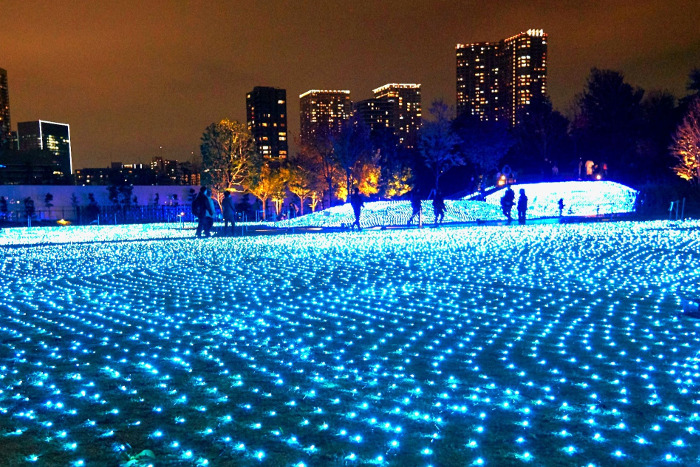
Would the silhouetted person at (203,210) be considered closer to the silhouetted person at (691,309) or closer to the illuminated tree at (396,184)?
the silhouetted person at (691,309)

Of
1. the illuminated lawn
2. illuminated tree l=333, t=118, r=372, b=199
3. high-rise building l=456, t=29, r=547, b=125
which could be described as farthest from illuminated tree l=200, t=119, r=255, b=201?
high-rise building l=456, t=29, r=547, b=125

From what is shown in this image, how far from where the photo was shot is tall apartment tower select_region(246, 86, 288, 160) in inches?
4882

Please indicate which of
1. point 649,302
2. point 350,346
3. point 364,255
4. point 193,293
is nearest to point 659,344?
point 649,302

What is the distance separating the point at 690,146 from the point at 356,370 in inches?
1569

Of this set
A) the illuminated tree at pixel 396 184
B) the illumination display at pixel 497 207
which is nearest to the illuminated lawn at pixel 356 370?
the illumination display at pixel 497 207

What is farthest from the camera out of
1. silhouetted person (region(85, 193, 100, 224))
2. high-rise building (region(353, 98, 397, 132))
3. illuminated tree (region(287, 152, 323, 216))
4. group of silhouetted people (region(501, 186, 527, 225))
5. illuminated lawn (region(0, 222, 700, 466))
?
high-rise building (region(353, 98, 397, 132))

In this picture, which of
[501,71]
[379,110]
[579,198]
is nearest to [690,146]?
[579,198]

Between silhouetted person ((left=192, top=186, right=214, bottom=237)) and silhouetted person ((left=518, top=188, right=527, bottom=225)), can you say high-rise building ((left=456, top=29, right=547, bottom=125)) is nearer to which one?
silhouetted person ((left=518, top=188, right=527, bottom=225))

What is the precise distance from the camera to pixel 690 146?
121 feet

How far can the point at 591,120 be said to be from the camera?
4841cm

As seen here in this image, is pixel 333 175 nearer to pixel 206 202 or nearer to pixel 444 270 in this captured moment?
pixel 206 202

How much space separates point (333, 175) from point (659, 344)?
34992mm

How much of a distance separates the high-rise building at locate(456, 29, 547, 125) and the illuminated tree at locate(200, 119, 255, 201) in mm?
104067

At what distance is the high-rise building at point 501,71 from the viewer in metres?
138
